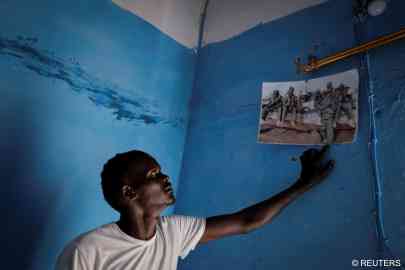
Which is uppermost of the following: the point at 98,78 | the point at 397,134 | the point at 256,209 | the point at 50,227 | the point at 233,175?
the point at 98,78

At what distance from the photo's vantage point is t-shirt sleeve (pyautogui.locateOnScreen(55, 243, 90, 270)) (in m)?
0.73

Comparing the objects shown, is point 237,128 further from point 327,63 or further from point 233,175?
point 327,63

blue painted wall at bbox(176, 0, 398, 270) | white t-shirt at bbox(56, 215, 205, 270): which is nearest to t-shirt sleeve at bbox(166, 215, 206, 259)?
white t-shirt at bbox(56, 215, 205, 270)

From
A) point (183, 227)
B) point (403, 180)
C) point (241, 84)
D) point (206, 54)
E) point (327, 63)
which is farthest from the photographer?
point (206, 54)

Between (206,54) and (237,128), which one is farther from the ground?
(206,54)

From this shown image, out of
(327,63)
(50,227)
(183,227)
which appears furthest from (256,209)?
(50,227)

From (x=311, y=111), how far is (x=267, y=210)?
0.37 metres

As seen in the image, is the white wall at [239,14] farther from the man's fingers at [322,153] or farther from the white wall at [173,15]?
the man's fingers at [322,153]

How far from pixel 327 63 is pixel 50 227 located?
1.05m

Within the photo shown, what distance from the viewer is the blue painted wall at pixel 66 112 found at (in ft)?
3.17

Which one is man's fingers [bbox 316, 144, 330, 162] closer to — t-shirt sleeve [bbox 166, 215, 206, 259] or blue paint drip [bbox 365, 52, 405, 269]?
blue paint drip [bbox 365, 52, 405, 269]

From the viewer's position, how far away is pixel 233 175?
4.01 ft

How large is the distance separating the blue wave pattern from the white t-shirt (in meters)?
0.50

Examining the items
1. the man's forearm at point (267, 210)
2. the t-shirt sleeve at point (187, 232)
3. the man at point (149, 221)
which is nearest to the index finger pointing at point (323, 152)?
the man at point (149, 221)
